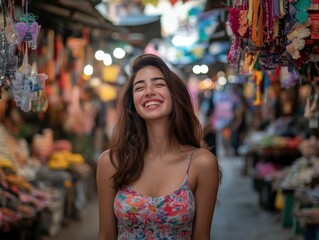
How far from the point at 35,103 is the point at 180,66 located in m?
8.79

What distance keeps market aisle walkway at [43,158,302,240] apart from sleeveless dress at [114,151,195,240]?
396 cm

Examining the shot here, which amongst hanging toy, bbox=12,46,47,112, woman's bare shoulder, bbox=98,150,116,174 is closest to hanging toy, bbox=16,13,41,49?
hanging toy, bbox=12,46,47,112

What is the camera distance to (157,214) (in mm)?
3068

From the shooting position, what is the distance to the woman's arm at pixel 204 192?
10.5ft

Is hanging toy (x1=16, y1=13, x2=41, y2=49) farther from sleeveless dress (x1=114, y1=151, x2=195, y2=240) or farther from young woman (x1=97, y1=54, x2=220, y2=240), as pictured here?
sleeveless dress (x1=114, y1=151, x2=195, y2=240)

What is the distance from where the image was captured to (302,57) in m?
3.89

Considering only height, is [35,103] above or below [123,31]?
below

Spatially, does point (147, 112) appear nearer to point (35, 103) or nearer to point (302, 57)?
point (35, 103)

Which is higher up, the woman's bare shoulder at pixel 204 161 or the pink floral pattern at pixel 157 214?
the woman's bare shoulder at pixel 204 161

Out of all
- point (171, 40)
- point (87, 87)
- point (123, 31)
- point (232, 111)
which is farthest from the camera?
point (232, 111)

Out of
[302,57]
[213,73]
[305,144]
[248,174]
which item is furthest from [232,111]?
[302,57]

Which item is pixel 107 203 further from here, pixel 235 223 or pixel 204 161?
pixel 235 223

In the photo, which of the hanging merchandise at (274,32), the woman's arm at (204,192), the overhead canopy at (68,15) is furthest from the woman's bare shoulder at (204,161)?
the overhead canopy at (68,15)

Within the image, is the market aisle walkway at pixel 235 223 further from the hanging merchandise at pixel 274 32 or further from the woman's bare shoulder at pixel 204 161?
the woman's bare shoulder at pixel 204 161
